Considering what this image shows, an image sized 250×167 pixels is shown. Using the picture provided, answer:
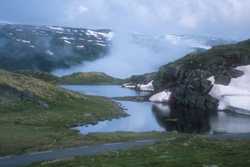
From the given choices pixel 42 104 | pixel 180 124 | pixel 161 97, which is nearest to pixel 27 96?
pixel 42 104

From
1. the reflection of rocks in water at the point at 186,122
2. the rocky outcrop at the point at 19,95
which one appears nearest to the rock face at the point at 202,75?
the reflection of rocks in water at the point at 186,122

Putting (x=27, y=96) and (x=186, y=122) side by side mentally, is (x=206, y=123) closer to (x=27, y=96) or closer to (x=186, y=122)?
(x=186, y=122)

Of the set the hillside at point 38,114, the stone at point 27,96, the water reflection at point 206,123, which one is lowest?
the water reflection at point 206,123

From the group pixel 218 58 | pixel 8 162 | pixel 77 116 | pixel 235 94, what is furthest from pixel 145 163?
pixel 218 58

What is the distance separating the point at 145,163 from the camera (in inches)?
874

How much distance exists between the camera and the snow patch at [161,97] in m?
128

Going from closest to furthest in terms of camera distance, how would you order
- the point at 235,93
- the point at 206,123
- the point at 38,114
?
the point at 38,114 → the point at 206,123 → the point at 235,93

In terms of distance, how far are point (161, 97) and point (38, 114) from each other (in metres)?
77.2

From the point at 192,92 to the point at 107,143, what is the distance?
78257 mm

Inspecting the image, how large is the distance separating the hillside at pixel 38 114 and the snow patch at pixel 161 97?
44343mm

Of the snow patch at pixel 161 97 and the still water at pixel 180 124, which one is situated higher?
the snow patch at pixel 161 97

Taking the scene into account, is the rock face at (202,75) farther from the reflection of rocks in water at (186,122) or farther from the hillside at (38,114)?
the hillside at (38,114)

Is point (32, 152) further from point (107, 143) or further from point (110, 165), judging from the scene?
point (110, 165)

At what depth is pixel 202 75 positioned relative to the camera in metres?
116
